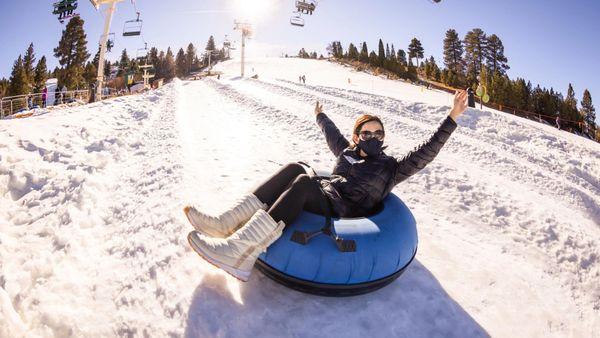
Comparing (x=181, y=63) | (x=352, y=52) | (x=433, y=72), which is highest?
(x=181, y=63)

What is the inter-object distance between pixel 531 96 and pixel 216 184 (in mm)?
56043

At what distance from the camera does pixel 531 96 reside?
45000 mm

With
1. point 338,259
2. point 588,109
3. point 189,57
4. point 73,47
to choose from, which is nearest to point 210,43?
point 189,57

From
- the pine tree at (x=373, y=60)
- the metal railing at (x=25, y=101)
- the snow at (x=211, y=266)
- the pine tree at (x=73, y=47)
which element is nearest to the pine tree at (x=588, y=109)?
the pine tree at (x=373, y=60)

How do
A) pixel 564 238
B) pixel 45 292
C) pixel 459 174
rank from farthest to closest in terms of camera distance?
pixel 459 174 → pixel 564 238 → pixel 45 292

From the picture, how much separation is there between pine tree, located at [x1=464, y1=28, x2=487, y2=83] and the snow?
5491cm

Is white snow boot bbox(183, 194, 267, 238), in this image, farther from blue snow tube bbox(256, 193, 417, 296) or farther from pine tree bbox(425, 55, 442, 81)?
pine tree bbox(425, 55, 442, 81)

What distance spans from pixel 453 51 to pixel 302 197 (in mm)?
65499

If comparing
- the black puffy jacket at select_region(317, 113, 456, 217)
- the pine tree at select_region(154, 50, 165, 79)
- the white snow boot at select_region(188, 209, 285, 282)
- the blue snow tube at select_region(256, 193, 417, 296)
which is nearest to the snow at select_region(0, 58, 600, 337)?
the blue snow tube at select_region(256, 193, 417, 296)

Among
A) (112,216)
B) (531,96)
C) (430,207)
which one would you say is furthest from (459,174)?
(531,96)

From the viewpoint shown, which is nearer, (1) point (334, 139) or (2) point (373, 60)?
(1) point (334, 139)

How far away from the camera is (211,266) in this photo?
7.92ft

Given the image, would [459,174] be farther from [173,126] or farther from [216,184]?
[173,126]

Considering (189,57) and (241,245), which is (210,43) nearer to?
(189,57)
